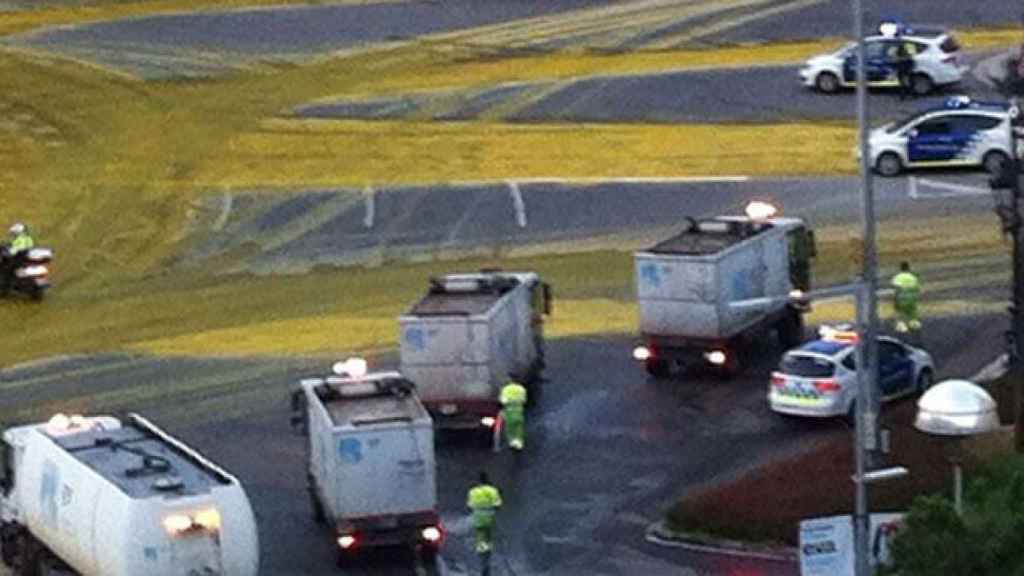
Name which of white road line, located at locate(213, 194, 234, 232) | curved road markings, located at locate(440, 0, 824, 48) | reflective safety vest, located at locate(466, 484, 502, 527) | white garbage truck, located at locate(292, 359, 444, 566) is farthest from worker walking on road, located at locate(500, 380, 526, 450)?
curved road markings, located at locate(440, 0, 824, 48)

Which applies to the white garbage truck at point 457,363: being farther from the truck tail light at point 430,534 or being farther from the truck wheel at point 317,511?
the truck tail light at point 430,534

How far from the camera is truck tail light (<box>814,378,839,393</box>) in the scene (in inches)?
1710

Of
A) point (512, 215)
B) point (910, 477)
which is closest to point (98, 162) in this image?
point (512, 215)

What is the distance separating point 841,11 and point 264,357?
37.6 meters

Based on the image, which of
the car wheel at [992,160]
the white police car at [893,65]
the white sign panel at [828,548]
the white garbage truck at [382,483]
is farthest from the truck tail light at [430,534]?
the white police car at [893,65]

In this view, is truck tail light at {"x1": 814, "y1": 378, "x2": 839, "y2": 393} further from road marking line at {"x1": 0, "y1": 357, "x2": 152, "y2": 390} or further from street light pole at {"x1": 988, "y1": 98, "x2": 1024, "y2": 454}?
road marking line at {"x1": 0, "y1": 357, "x2": 152, "y2": 390}

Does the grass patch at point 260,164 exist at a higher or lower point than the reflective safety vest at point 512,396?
lower

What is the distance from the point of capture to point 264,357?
165ft

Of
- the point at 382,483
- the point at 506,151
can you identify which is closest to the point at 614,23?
the point at 506,151

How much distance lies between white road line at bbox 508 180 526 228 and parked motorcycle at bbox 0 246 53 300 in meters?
10.9

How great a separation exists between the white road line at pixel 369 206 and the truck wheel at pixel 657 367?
14134 mm

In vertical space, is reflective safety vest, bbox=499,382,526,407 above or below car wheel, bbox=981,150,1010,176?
above

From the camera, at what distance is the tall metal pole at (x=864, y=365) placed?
30000 mm

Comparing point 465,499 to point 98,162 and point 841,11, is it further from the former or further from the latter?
point 841,11
